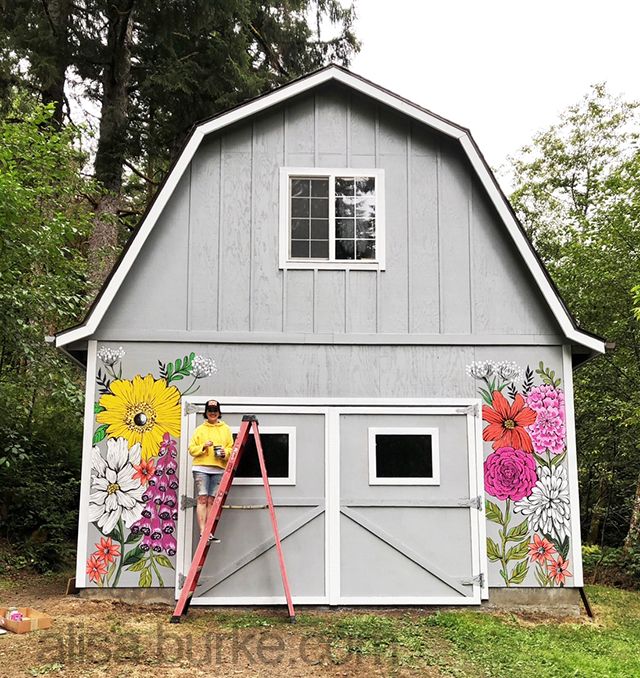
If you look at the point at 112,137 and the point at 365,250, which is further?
the point at 112,137

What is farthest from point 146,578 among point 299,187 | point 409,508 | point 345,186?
point 345,186

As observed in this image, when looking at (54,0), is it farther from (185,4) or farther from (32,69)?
(185,4)

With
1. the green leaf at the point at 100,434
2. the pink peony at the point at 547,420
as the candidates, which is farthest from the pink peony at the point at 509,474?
the green leaf at the point at 100,434

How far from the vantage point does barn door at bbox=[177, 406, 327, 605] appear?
732 cm

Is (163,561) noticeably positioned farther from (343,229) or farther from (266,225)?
(343,229)

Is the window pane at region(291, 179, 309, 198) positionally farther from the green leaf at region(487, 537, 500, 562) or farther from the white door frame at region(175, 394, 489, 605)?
the green leaf at region(487, 537, 500, 562)

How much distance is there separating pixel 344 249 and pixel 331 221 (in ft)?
1.13

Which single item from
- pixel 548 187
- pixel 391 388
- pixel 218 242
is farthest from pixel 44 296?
pixel 548 187

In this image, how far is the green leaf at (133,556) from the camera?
24.1 ft

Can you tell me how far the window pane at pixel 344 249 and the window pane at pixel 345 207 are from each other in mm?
325

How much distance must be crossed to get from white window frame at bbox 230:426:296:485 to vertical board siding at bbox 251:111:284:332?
108cm

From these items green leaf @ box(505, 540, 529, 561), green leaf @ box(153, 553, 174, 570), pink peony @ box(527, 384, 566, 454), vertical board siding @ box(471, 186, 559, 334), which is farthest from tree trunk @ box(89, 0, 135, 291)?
green leaf @ box(505, 540, 529, 561)

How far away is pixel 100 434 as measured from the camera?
24.8 ft

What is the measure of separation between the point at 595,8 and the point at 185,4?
13.5 m
